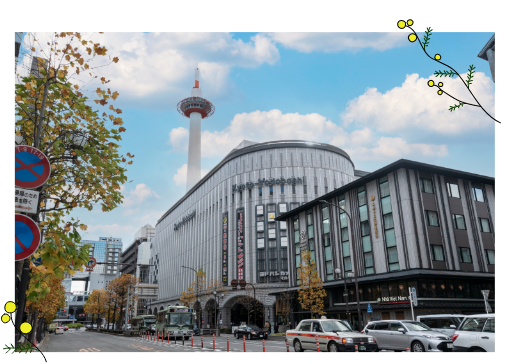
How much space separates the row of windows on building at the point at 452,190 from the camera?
3672 centimetres

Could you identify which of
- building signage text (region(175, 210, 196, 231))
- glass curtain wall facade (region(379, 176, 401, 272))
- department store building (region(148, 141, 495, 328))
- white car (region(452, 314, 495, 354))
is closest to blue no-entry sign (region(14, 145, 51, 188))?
white car (region(452, 314, 495, 354))

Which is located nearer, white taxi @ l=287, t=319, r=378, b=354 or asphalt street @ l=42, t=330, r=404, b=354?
white taxi @ l=287, t=319, r=378, b=354

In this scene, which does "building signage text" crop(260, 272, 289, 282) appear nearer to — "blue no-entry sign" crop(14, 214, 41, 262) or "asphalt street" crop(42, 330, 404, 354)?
"asphalt street" crop(42, 330, 404, 354)

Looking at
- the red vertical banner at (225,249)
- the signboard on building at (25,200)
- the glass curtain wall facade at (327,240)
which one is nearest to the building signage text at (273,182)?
the red vertical banner at (225,249)

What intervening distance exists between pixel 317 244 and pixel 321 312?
8.87m

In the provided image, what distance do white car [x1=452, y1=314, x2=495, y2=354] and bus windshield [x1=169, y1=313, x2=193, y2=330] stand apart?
30093 mm

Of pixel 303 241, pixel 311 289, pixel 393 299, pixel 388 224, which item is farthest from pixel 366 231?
pixel 303 241

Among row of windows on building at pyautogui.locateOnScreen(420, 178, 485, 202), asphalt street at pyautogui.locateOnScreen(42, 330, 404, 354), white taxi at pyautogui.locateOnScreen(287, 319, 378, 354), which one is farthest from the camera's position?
row of windows on building at pyautogui.locateOnScreen(420, 178, 485, 202)

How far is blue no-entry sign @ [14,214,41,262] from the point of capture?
15.6 feet

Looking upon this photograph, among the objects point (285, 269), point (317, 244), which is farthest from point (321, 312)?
point (285, 269)
